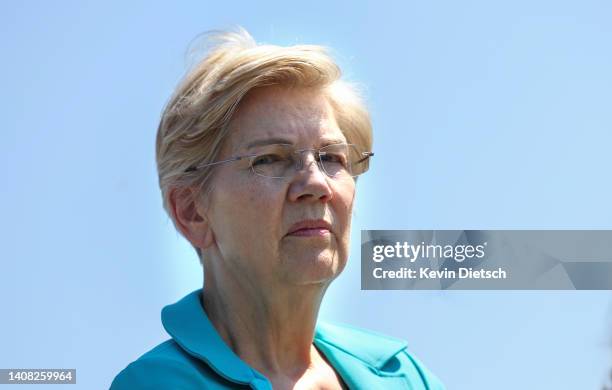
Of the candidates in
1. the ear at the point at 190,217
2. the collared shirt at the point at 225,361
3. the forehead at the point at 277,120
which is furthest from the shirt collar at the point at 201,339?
the forehead at the point at 277,120

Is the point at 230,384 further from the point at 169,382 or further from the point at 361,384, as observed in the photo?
the point at 361,384

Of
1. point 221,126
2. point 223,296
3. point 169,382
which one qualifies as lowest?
point 169,382

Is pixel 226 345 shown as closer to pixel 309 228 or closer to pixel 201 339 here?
pixel 201 339

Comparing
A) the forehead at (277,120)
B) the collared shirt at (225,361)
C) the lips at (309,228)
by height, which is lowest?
the collared shirt at (225,361)

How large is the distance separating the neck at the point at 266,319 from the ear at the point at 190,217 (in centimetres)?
11

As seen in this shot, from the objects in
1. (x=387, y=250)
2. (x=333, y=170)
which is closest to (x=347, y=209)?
(x=333, y=170)

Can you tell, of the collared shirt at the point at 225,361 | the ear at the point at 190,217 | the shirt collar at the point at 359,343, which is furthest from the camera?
the shirt collar at the point at 359,343

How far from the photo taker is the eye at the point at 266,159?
2191 mm

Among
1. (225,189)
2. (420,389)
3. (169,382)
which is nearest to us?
(169,382)

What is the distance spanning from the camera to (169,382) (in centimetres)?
207

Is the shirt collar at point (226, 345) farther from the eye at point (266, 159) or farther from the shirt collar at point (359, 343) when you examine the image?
the eye at point (266, 159)

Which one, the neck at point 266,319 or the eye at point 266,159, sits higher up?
the eye at point 266,159

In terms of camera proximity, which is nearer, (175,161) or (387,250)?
(175,161)

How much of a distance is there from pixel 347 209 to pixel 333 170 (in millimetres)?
103
